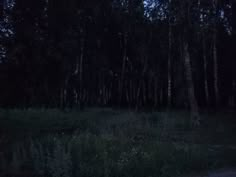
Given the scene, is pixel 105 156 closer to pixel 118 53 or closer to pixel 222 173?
pixel 222 173

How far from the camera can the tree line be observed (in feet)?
58.9

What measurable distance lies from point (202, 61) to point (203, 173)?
1088 inches

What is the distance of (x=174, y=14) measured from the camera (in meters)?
25.7

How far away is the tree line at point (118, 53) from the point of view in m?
17.9

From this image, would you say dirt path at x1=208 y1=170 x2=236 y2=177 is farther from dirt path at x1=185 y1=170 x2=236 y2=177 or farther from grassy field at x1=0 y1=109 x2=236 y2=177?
grassy field at x1=0 y1=109 x2=236 y2=177

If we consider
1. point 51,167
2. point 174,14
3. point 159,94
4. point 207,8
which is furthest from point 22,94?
point 159,94

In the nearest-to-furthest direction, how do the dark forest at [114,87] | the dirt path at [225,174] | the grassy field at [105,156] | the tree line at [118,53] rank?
1. the grassy field at [105,156]
2. the dirt path at [225,174]
3. the dark forest at [114,87]
4. the tree line at [118,53]

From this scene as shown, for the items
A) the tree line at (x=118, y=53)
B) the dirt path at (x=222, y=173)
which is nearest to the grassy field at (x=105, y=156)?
the dirt path at (x=222, y=173)

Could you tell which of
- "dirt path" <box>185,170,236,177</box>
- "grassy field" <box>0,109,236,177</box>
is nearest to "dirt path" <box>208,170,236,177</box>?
"dirt path" <box>185,170,236,177</box>

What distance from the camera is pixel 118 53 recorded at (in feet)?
158

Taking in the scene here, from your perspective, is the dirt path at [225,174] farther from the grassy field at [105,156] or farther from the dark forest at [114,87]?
the grassy field at [105,156]

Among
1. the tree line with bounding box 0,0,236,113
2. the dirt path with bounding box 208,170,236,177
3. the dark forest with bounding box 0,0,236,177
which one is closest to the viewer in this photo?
the dirt path with bounding box 208,170,236,177

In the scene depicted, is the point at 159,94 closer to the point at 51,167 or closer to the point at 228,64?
the point at 228,64

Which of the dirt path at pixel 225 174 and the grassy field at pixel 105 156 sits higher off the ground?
the grassy field at pixel 105 156
